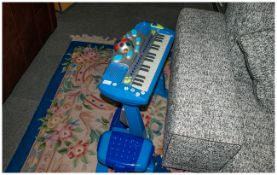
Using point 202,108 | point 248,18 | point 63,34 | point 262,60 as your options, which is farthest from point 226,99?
point 63,34

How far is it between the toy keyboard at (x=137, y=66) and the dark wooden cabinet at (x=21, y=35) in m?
0.93

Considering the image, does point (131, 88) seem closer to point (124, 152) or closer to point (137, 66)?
point (137, 66)

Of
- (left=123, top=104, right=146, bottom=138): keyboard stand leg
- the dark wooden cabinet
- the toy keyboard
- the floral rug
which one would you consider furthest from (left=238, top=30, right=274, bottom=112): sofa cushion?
the dark wooden cabinet

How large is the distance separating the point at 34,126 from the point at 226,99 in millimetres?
1364

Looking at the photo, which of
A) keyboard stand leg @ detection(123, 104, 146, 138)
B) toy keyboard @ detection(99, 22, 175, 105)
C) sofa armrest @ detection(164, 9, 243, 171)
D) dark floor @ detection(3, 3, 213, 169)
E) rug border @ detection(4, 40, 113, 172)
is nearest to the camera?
sofa armrest @ detection(164, 9, 243, 171)

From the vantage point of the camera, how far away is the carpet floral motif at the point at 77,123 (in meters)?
1.72

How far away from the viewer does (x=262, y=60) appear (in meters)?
1.26

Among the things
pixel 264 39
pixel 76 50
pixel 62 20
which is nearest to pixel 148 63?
pixel 264 39

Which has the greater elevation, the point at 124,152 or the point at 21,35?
the point at 21,35

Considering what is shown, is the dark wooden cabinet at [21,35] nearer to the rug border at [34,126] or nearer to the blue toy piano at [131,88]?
the rug border at [34,126]

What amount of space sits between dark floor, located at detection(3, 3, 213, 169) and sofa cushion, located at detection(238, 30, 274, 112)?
154 centimetres

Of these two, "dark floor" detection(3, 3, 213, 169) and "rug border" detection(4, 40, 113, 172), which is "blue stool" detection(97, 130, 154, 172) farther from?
"dark floor" detection(3, 3, 213, 169)

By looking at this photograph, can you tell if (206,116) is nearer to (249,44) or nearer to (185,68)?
(185,68)

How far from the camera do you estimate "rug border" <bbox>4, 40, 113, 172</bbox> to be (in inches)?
67.2
